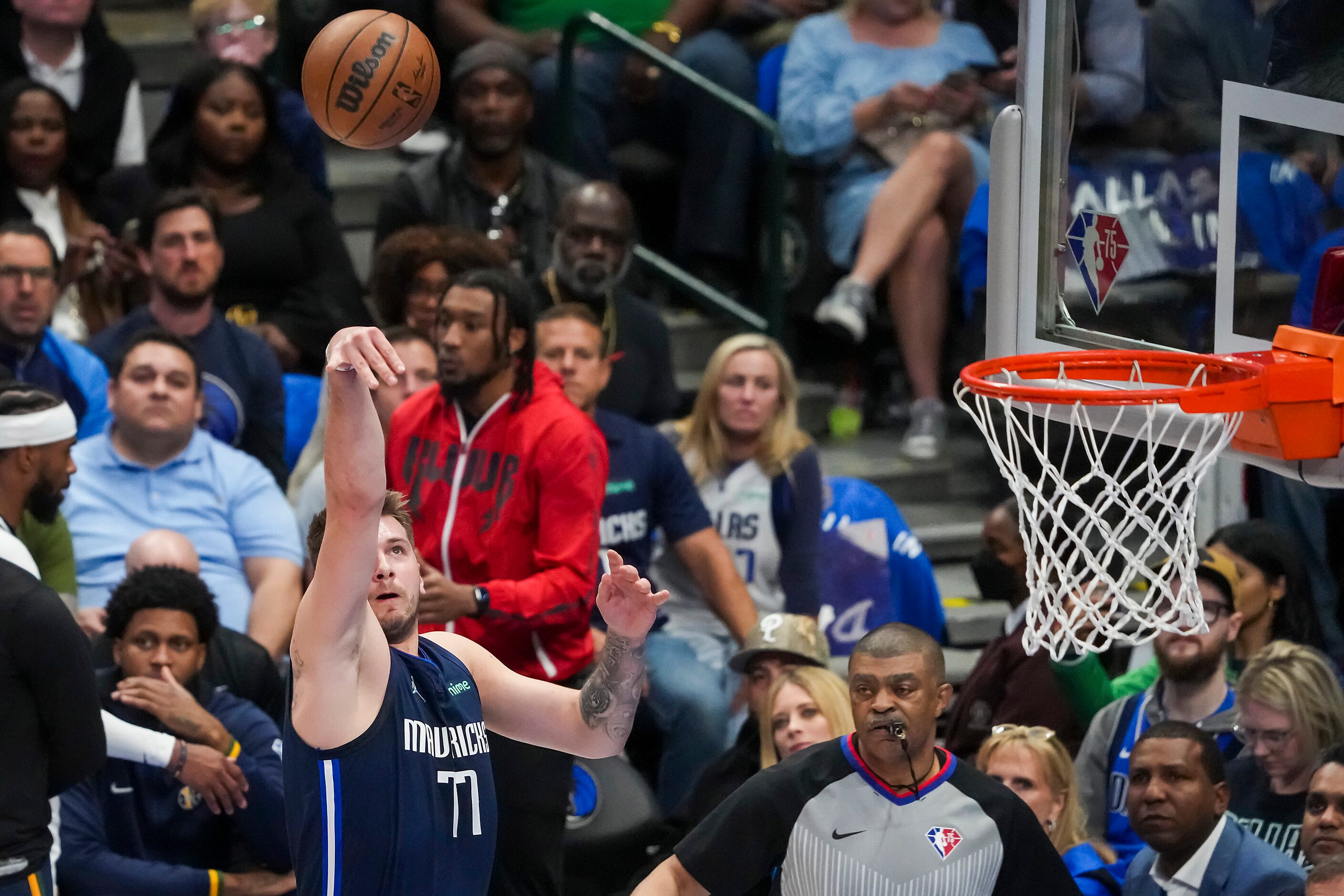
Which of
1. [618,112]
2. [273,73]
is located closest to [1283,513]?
[618,112]

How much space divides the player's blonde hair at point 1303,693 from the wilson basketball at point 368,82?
2.87 m

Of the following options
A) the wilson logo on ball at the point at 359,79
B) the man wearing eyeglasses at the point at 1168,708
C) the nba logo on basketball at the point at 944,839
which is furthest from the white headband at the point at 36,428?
the man wearing eyeglasses at the point at 1168,708

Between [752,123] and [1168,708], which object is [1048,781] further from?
[752,123]

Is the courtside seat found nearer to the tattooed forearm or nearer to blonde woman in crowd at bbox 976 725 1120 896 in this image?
blonde woman in crowd at bbox 976 725 1120 896

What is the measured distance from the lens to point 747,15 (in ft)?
28.9

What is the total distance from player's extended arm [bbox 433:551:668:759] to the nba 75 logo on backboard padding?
5.26 ft

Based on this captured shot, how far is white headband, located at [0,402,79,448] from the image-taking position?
5.15 m

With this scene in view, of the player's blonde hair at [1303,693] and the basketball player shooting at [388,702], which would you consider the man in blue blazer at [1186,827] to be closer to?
the player's blonde hair at [1303,693]

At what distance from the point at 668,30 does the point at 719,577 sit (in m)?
3.60

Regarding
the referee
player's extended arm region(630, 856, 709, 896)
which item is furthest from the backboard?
player's extended arm region(630, 856, 709, 896)

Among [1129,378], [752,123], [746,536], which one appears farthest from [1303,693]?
[752,123]

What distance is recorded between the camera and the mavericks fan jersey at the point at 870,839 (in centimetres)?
422

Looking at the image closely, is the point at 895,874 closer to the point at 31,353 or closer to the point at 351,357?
the point at 351,357

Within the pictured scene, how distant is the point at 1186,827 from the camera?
15.7 feet
